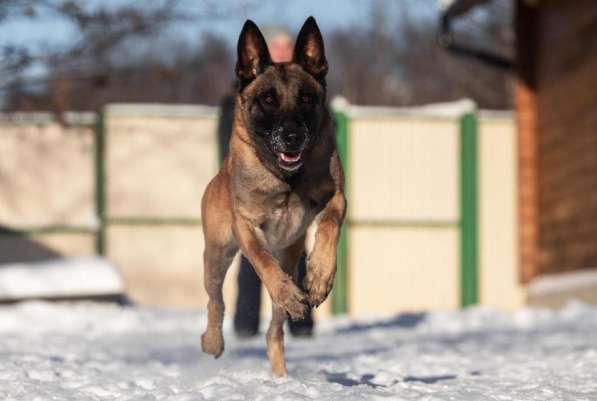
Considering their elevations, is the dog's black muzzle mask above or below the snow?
above

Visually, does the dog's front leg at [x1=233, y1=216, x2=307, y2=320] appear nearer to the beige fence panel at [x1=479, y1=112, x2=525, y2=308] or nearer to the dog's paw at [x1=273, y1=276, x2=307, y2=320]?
the dog's paw at [x1=273, y1=276, x2=307, y2=320]

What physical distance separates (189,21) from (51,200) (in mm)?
2703

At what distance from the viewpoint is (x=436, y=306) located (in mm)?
12016

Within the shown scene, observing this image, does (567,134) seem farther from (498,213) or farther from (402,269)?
(402,269)

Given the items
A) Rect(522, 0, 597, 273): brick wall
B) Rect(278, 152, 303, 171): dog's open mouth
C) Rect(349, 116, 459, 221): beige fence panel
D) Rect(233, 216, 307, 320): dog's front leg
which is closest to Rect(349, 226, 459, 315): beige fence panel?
Rect(349, 116, 459, 221): beige fence panel

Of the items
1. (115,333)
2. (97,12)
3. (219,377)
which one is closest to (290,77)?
(219,377)

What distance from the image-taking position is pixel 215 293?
5020mm

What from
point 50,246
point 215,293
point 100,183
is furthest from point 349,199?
point 215,293

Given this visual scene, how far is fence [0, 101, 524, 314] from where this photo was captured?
1145cm

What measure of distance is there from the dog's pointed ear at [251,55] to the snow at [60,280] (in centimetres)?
533

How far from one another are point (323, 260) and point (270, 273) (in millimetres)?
229

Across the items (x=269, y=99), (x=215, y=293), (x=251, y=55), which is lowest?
(x=215, y=293)

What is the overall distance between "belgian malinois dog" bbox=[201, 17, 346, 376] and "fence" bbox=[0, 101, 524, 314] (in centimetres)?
706

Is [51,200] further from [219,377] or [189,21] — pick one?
[219,377]
